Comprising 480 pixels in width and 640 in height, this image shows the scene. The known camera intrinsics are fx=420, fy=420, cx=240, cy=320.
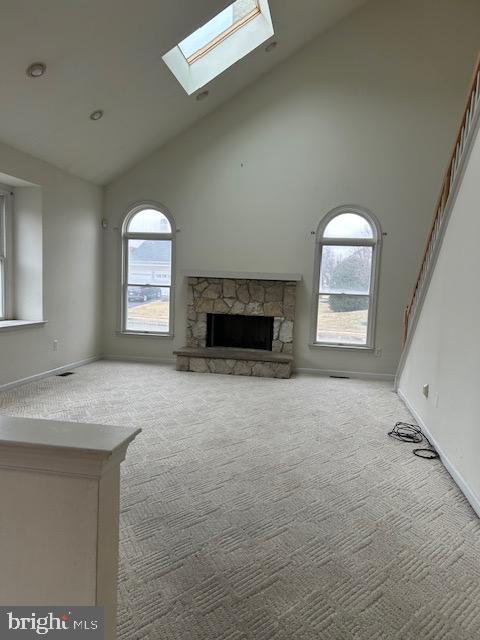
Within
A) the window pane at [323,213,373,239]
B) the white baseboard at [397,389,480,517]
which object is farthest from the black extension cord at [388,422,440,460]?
the window pane at [323,213,373,239]

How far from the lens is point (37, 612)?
996mm

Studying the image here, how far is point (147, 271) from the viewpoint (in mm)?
6352

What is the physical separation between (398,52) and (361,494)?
555cm

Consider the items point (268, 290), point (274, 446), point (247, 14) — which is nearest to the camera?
point (274, 446)

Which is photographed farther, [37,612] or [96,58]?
[96,58]

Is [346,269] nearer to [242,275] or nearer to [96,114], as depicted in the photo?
[242,275]

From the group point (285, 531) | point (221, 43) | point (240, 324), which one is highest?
point (221, 43)

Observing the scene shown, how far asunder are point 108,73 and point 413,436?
14.2 ft

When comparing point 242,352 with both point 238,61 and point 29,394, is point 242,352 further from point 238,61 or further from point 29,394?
point 238,61

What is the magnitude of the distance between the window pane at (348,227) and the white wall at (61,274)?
3.35 m

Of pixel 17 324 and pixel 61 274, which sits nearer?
pixel 17 324

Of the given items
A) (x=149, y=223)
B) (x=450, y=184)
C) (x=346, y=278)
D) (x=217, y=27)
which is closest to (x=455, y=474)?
(x=450, y=184)

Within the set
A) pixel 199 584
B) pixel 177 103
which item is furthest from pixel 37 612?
pixel 177 103

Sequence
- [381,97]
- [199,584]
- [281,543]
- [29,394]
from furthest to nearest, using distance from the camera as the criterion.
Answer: [381,97] < [29,394] < [281,543] < [199,584]
